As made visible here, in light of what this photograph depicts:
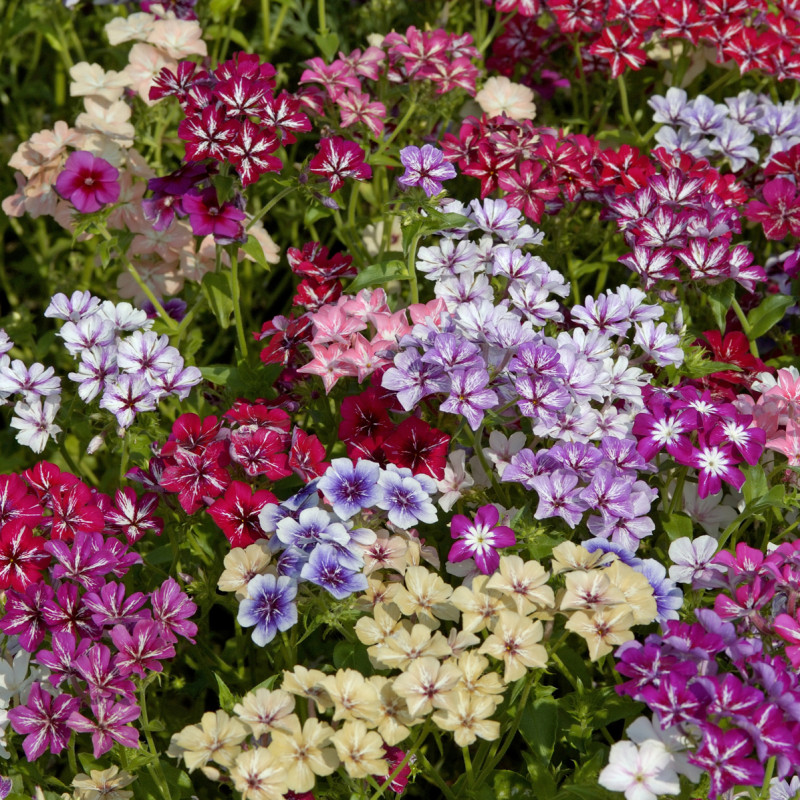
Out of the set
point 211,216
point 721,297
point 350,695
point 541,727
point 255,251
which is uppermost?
point 211,216

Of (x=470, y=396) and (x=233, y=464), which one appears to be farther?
(x=233, y=464)

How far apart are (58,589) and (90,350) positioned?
63 centimetres

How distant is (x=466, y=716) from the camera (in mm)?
1856

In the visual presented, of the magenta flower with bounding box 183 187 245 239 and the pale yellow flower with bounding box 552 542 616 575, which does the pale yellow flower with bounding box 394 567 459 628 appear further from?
the magenta flower with bounding box 183 187 245 239

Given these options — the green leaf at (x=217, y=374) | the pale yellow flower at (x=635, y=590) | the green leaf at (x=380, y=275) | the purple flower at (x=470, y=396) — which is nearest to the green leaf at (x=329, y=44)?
the green leaf at (x=380, y=275)

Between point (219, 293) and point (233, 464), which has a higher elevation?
point (219, 293)

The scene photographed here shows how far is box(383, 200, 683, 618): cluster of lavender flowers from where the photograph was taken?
213 cm

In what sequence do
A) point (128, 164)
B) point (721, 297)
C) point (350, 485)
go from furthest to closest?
point (128, 164) → point (721, 297) → point (350, 485)

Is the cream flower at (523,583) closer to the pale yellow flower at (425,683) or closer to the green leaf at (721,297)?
the pale yellow flower at (425,683)

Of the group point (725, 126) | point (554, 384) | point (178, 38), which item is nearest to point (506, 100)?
point (725, 126)

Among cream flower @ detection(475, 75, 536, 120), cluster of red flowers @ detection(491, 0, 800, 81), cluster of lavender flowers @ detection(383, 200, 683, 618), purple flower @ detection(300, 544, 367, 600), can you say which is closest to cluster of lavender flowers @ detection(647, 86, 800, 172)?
cluster of red flowers @ detection(491, 0, 800, 81)

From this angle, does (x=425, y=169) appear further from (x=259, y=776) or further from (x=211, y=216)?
(x=259, y=776)

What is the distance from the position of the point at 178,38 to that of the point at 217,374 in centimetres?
123

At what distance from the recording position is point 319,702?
6.16ft
